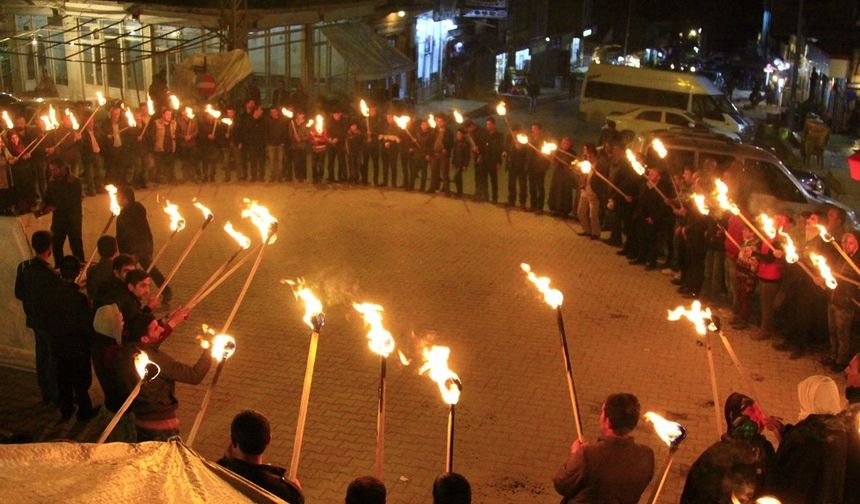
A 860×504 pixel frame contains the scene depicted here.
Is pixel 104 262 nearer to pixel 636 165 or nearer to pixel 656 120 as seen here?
pixel 636 165

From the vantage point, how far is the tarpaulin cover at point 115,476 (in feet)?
11.1

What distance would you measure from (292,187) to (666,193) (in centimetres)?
819

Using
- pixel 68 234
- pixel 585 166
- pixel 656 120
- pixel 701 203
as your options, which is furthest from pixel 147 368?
pixel 656 120

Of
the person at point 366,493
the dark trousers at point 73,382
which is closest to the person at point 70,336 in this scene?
the dark trousers at point 73,382

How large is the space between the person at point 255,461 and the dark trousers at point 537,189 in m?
12.7

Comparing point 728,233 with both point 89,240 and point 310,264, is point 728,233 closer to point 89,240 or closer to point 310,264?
point 310,264

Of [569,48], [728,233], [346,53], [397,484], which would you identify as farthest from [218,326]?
[569,48]

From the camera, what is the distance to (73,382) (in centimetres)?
832

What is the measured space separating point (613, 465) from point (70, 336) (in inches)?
201

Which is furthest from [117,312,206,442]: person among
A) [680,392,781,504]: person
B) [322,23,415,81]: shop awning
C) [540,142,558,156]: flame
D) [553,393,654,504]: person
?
[322,23,415,81]: shop awning

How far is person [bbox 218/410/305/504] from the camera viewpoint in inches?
196

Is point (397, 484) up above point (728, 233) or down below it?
below

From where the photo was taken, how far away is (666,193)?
13961 millimetres

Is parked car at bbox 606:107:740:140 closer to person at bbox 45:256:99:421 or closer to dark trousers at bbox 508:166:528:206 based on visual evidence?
dark trousers at bbox 508:166:528:206
